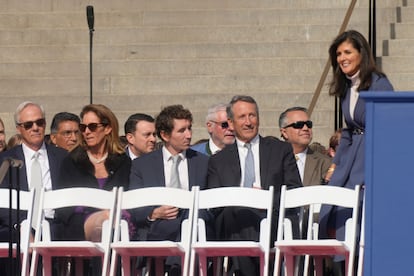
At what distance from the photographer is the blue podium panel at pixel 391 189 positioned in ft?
36.7

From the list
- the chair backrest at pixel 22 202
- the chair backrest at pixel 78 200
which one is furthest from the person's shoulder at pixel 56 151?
the chair backrest at pixel 78 200

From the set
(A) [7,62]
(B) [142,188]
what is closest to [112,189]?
(B) [142,188]

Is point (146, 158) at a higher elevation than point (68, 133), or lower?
lower

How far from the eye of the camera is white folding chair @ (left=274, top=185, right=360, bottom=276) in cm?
1323

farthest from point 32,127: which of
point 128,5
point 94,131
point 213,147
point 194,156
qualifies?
point 128,5

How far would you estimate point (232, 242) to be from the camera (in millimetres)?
13391

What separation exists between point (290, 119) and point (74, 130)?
6.78ft

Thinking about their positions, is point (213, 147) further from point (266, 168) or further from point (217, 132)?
point (266, 168)

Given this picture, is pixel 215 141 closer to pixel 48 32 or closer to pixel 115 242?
pixel 115 242

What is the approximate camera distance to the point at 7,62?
72.4ft

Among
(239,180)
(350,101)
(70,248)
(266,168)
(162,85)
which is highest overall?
(162,85)

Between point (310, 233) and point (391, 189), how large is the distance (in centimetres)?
281

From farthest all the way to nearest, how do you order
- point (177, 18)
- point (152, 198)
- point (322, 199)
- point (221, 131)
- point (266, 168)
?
point (177, 18)
point (221, 131)
point (266, 168)
point (152, 198)
point (322, 199)

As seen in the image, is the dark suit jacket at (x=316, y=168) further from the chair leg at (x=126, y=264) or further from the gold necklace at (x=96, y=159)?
the chair leg at (x=126, y=264)
